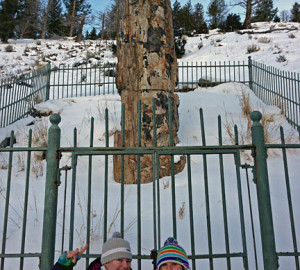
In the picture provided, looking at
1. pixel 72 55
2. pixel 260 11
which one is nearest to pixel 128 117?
pixel 72 55

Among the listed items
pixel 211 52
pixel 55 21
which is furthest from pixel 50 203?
pixel 55 21

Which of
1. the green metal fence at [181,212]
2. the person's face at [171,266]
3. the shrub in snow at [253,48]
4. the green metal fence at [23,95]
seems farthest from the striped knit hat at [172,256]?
the shrub in snow at [253,48]

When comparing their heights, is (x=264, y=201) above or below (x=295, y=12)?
below

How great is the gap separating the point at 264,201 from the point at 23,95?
813 cm

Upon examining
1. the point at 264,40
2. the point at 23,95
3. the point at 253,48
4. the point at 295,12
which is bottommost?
the point at 23,95

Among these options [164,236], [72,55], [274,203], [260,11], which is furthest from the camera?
[260,11]

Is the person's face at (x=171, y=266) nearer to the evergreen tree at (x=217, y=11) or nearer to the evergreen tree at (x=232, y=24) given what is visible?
the evergreen tree at (x=232, y=24)

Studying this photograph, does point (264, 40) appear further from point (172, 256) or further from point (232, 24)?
point (172, 256)

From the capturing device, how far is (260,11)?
32.8 meters

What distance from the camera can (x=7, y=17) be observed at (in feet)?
96.6

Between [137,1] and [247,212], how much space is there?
327cm

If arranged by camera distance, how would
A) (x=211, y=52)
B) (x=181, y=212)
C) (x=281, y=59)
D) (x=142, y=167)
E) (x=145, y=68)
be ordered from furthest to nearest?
(x=211, y=52)
(x=281, y=59)
(x=145, y=68)
(x=142, y=167)
(x=181, y=212)

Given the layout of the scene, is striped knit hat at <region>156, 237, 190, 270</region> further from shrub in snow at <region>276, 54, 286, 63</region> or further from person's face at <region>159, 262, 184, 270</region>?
shrub in snow at <region>276, 54, 286, 63</region>

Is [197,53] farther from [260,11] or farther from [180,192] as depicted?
[260,11]
